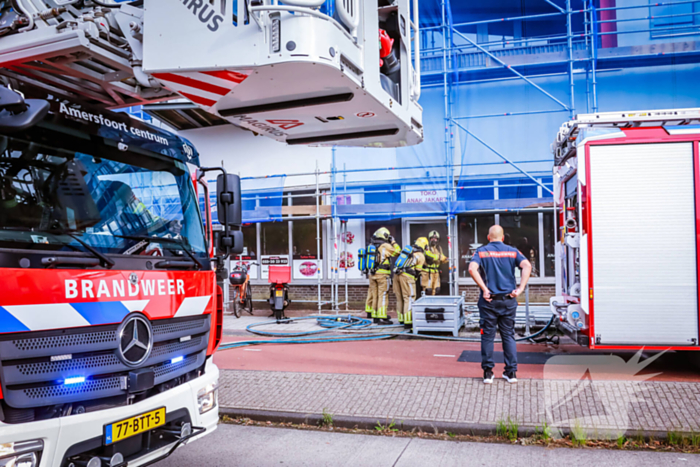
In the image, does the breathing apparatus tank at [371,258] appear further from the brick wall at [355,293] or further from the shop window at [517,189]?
the shop window at [517,189]

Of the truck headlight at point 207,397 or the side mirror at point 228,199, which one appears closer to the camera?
the truck headlight at point 207,397

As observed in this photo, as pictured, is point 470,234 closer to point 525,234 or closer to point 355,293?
point 525,234

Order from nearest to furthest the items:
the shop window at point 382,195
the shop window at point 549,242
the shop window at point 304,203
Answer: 1. the shop window at point 549,242
2. the shop window at point 382,195
3. the shop window at point 304,203

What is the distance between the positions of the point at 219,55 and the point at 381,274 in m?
8.47

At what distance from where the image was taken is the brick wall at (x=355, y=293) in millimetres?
14295

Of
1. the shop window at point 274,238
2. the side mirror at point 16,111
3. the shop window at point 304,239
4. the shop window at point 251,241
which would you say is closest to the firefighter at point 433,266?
the shop window at point 304,239

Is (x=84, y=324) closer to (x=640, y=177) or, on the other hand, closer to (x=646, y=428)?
(x=646, y=428)

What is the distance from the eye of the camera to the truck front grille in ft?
9.63

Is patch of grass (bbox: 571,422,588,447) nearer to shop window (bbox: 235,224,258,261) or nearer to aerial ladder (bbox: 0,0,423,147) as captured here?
aerial ladder (bbox: 0,0,423,147)

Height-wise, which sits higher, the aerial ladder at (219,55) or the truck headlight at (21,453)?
the aerial ladder at (219,55)

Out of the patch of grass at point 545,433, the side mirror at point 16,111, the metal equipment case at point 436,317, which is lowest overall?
the patch of grass at point 545,433

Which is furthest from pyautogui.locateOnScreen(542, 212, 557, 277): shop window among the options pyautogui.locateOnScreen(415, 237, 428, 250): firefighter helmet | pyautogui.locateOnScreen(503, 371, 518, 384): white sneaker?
pyautogui.locateOnScreen(503, 371, 518, 384): white sneaker

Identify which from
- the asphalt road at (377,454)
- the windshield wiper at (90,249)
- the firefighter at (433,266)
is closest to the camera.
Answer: the windshield wiper at (90,249)

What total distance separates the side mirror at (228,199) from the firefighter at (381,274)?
7.18m
